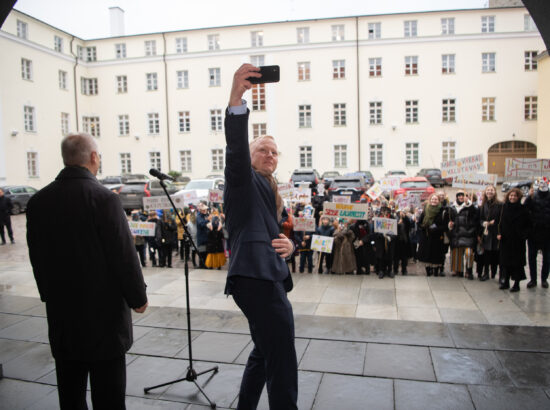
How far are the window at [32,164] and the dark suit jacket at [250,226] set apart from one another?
35.4 m

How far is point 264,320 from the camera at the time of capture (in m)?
2.47

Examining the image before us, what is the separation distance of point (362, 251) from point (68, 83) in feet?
120

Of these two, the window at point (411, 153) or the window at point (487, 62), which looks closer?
the window at point (487, 62)

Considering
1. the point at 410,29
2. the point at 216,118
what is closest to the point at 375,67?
the point at 410,29

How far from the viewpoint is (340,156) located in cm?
3681

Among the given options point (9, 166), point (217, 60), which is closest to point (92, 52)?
point (217, 60)

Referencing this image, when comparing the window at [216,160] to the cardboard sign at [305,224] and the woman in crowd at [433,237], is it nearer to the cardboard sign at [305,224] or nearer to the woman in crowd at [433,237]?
the cardboard sign at [305,224]

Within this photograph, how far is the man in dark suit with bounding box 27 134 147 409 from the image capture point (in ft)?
7.80

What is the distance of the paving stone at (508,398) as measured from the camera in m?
3.51

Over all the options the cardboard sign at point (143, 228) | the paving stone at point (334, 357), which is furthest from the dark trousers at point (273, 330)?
the cardboard sign at point (143, 228)

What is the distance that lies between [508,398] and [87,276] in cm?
349

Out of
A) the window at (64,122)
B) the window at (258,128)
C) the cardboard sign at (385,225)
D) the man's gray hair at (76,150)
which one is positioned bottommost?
the cardboard sign at (385,225)

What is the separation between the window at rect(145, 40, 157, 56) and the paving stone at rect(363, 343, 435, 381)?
39.9 m

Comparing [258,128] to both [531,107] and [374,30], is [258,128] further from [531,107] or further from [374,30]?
[531,107]
